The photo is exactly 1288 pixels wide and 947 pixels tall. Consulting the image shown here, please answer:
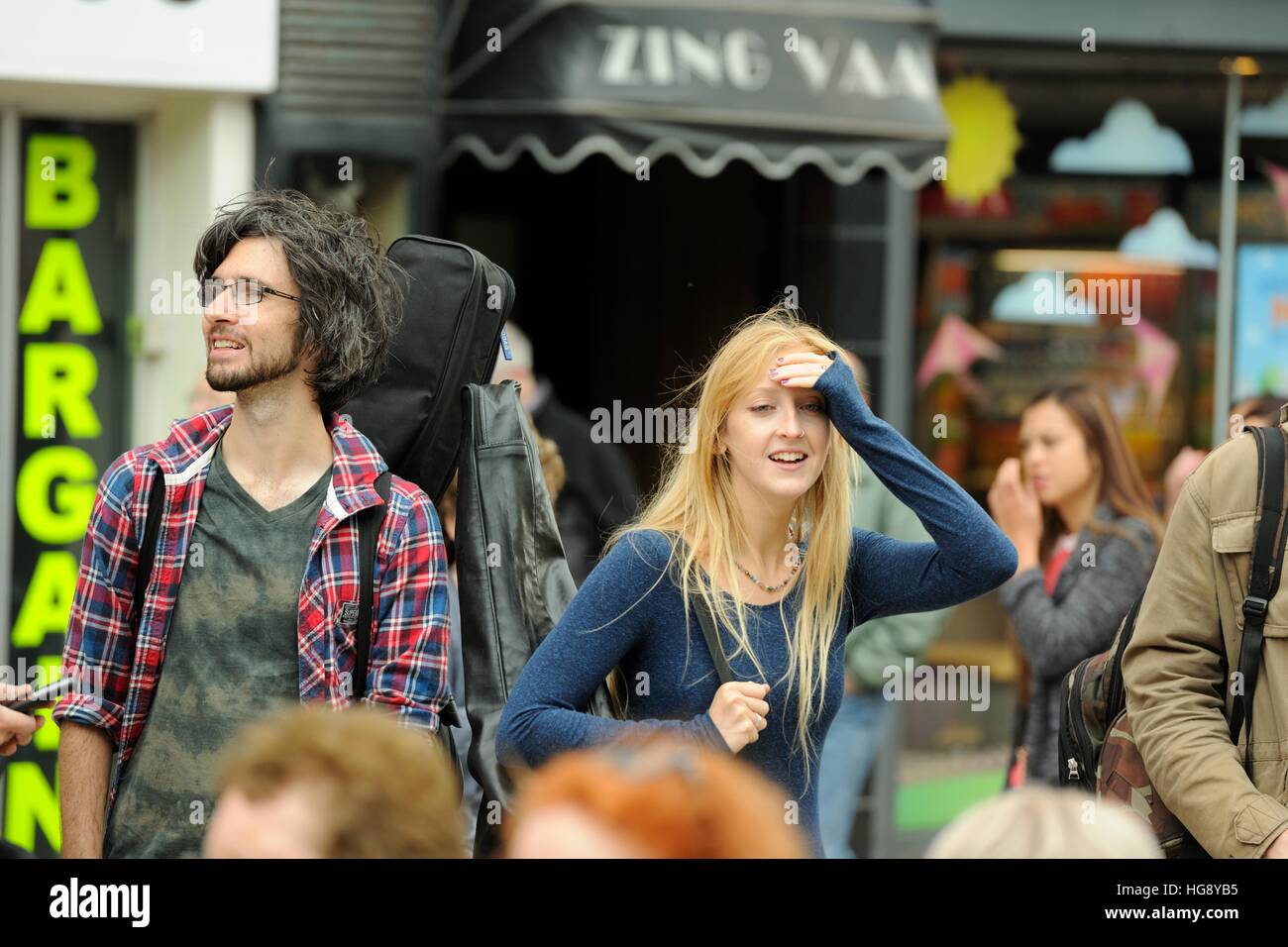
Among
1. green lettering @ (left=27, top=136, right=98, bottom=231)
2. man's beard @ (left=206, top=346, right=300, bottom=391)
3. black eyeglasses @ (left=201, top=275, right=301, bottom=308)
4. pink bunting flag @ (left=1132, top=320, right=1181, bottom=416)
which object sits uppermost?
green lettering @ (left=27, top=136, right=98, bottom=231)

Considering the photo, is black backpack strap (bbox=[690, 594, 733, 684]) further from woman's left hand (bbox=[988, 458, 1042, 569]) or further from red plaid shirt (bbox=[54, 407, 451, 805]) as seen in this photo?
woman's left hand (bbox=[988, 458, 1042, 569])

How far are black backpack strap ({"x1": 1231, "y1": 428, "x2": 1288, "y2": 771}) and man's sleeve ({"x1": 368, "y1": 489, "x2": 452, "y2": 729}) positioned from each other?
1.44 metres

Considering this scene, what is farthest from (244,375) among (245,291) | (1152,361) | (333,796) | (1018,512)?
(1152,361)

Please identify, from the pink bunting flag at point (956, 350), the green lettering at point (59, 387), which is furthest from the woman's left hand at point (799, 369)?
the pink bunting flag at point (956, 350)

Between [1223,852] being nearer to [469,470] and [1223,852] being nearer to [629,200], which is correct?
[469,470]

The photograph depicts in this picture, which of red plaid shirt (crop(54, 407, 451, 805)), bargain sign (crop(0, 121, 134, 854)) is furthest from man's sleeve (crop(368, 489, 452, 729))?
bargain sign (crop(0, 121, 134, 854))

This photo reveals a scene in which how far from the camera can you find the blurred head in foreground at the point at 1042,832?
2.10 metres

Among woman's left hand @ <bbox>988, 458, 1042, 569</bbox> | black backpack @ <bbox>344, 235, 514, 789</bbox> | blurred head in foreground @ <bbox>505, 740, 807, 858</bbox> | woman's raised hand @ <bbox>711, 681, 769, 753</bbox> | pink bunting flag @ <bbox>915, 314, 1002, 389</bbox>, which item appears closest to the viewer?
blurred head in foreground @ <bbox>505, 740, 807, 858</bbox>

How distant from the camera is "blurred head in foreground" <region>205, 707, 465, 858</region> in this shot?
204 centimetres

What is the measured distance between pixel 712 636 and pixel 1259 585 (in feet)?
3.21

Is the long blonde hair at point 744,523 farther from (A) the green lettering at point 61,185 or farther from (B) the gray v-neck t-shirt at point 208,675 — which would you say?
(A) the green lettering at point 61,185
